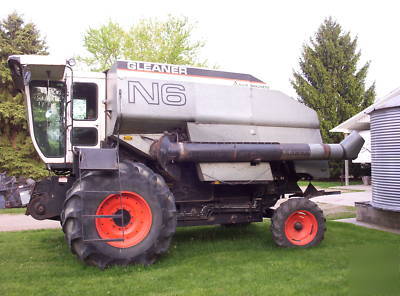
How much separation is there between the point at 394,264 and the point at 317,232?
5.86 feet

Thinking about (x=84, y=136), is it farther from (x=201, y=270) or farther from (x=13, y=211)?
(x=13, y=211)

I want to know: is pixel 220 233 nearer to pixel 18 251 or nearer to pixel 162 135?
pixel 162 135

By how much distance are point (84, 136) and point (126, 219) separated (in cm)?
178

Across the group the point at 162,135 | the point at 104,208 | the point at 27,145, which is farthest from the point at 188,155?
the point at 27,145

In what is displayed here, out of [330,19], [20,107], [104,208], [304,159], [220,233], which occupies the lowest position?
[220,233]

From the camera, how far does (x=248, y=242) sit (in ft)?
25.8

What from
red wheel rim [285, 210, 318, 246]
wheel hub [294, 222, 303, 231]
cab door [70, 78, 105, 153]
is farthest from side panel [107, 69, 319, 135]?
wheel hub [294, 222, 303, 231]

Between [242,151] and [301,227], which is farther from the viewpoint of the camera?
[301,227]

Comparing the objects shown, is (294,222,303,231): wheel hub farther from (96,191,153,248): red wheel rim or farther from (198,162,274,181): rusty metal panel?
(96,191,153,248): red wheel rim

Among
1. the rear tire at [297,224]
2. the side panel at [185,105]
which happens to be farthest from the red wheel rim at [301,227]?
the side panel at [185,105]

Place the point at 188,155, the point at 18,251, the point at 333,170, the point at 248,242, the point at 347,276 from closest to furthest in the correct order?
the point at 347,276 → the point at 188,155 → the point at 18,251 → the point at 248,242 → the point at 333,170

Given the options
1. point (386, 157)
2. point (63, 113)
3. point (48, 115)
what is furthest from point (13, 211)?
point (386, 157)

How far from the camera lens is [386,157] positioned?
28.7 feet

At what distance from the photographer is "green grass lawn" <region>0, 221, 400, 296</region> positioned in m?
5.06
